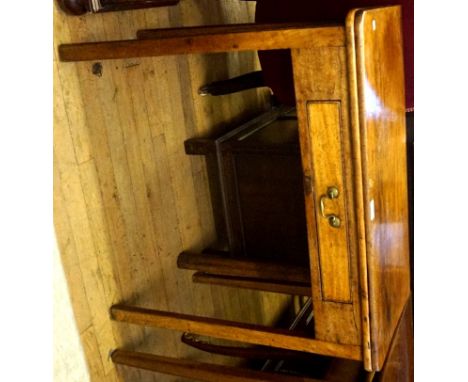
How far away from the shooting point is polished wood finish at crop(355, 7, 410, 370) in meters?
1.02

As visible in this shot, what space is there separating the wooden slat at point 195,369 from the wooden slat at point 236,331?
111 millimetres

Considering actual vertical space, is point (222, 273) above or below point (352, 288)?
below

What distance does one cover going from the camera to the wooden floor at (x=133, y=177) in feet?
4.60

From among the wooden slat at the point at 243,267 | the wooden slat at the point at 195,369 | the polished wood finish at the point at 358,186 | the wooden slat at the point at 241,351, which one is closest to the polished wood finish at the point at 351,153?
the polished wood finish at the point at 358,186

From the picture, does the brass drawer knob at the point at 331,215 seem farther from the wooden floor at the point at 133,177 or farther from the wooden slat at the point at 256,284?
the wooden floor at the point at 133,177

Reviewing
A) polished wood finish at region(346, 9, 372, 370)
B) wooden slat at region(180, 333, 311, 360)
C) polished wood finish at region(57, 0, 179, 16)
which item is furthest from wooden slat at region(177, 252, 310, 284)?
polished wood finish at region(57, 0, 179, 16)

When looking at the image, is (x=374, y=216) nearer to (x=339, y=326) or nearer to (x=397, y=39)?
(x=339, y=326)

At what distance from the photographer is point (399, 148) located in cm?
132

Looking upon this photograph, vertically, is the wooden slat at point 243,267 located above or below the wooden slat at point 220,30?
below

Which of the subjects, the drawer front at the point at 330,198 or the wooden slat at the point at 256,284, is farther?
the wooden slat at the point at 256,284

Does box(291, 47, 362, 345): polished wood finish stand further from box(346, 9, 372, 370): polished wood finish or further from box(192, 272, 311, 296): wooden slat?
box(192, 272, 311, 296): wooden slat

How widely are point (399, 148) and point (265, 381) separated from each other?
0.69 metres

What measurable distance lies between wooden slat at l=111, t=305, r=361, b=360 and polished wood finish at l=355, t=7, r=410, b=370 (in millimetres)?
117

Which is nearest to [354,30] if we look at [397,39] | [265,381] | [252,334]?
[397,39]
